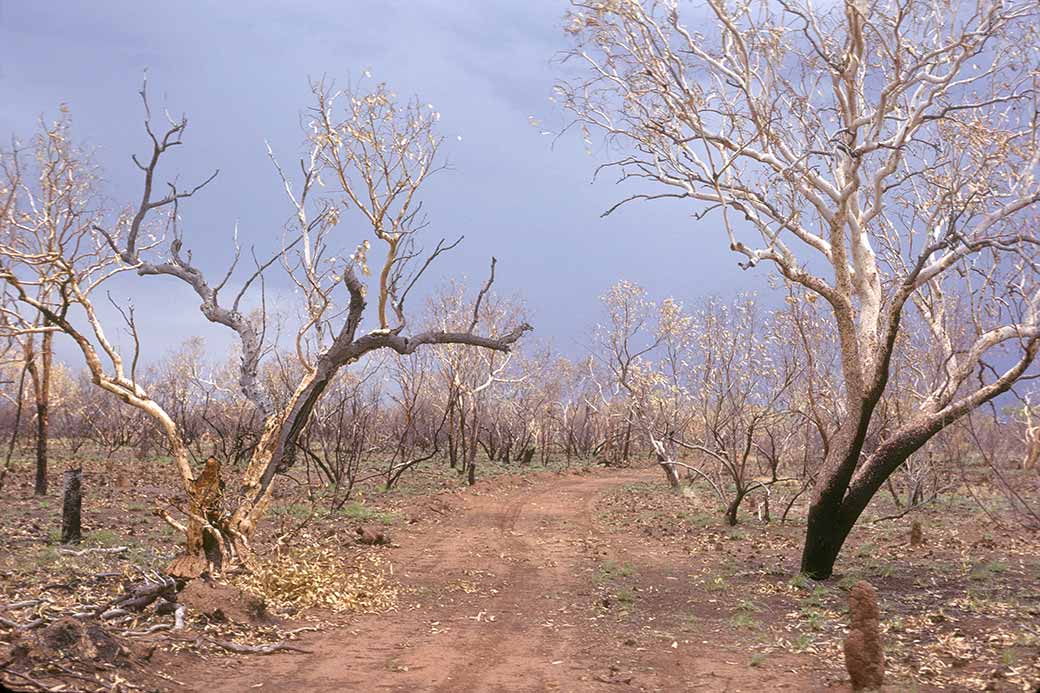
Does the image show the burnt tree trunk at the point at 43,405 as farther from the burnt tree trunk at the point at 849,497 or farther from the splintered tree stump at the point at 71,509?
the burnt tree trunk at the point at 849,497

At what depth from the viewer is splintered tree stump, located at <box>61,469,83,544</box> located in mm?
10664

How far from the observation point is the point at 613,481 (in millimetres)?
27953

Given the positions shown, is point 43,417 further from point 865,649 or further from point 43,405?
point 865,649

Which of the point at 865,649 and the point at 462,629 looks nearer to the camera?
the point at 865,649

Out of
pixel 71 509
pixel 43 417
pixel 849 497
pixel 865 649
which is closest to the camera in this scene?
pixel 865 649

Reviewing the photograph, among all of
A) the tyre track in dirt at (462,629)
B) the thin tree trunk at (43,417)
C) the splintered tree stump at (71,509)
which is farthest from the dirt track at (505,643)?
the thin tree trunk at (43,417)

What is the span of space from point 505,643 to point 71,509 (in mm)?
6489

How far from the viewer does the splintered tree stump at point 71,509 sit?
1066 cm

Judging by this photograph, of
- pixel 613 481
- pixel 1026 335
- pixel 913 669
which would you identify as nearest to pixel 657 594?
A: pixel 913 669

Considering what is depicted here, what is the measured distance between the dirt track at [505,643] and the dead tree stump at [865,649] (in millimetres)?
356

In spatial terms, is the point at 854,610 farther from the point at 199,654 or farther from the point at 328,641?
the point at 199,654

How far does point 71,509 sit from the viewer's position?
35.3 ft

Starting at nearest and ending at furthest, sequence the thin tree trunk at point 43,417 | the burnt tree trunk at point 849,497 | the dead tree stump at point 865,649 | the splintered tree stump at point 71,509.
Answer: the dead tree stump at point 865,649 → the burnt tree trunk at point 849,497 → the splintered tree stump at point 71,509 → the thin tree trunk at point 43,417

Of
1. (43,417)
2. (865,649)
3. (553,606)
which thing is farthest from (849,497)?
(43,417)
